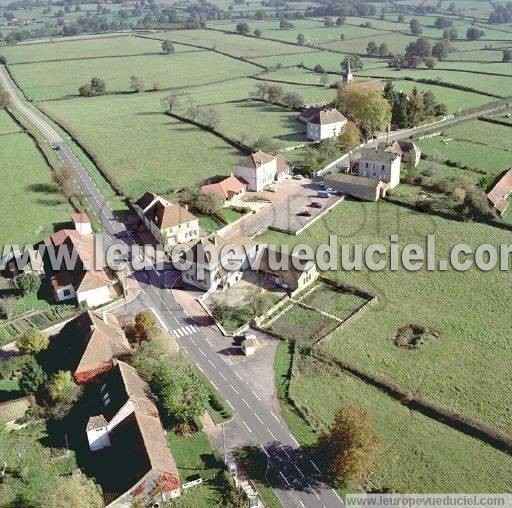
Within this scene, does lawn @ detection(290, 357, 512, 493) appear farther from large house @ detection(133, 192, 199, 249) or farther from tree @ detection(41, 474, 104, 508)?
large house @ detection(133, 192, 199, 249)

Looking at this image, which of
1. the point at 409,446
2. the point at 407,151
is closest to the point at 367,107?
the point at 407,151

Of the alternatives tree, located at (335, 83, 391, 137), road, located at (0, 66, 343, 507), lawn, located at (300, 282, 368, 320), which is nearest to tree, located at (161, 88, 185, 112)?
tree, located at (335, 83, 391, 137)

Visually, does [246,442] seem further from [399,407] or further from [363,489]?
[399,407]

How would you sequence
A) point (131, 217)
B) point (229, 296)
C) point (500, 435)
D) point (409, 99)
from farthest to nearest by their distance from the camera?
1. point (409, 99)
2. point (131, 217)
3. point (229, 296)
4. point (500, 435)

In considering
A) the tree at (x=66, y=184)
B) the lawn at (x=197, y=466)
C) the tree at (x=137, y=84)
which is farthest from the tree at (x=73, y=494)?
the tree at (x=137, y=84)

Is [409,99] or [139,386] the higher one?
[409,99]

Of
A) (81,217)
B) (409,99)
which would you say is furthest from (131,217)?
(409,99)

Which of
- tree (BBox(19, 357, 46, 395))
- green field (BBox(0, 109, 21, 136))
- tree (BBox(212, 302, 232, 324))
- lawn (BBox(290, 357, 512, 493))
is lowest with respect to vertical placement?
lawn (BBox(290, 357, 512, 493))
